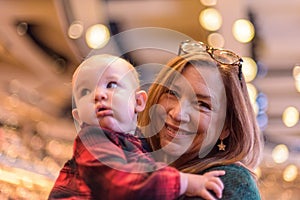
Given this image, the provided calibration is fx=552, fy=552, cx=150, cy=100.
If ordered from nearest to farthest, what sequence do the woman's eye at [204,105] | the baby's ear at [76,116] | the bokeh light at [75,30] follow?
the baby's ear at [76,116], the woman's eye at [204,105], the bokeh light at [75,30]

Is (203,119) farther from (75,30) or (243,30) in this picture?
(75,30)

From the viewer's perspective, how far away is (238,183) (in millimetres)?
854

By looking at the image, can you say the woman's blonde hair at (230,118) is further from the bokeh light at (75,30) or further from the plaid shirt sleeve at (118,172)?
the bokeh light at (75,30)

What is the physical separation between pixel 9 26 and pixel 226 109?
3381 millimetres

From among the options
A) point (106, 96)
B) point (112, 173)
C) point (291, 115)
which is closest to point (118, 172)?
point (112, 173)

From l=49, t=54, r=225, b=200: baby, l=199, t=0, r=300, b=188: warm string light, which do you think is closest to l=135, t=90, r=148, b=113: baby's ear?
l=49, t=54, r=225, b=200: baby

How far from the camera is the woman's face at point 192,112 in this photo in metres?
0.90

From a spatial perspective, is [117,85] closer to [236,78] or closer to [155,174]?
[155,174]

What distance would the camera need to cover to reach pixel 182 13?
3.76 m

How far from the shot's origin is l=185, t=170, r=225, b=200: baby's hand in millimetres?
742

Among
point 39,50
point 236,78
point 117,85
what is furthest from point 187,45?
point 39,50

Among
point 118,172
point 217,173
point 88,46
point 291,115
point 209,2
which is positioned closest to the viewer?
point 118,172

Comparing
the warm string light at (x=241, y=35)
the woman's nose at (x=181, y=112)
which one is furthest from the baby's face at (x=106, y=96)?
the warm string light at (x=241, y=35)

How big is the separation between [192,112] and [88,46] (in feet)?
10.1
